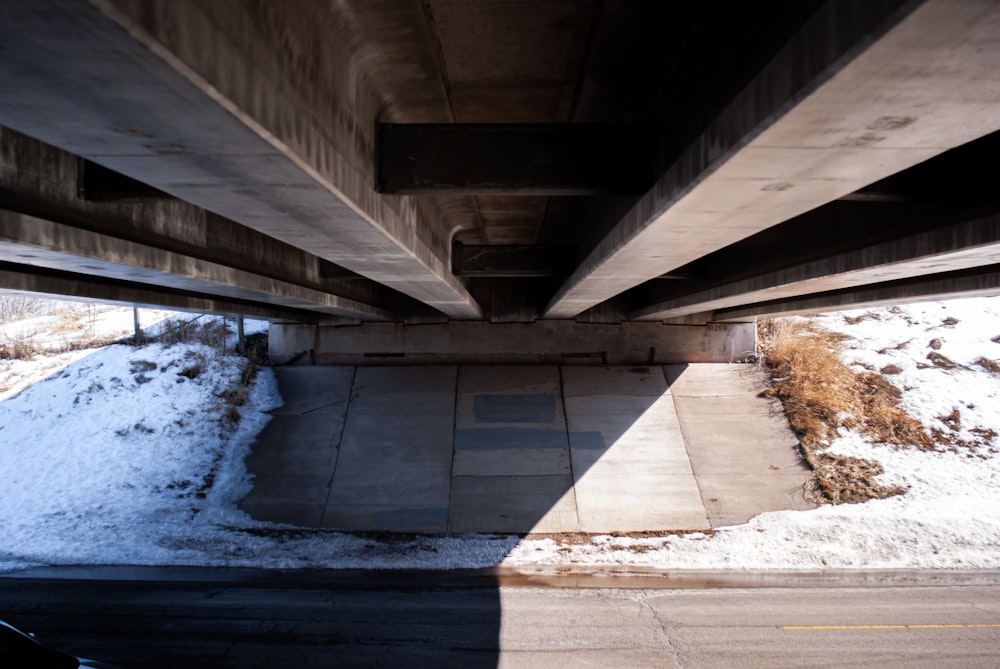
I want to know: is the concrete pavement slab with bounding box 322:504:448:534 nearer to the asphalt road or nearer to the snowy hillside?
the snowy hillside

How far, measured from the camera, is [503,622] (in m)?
10.0

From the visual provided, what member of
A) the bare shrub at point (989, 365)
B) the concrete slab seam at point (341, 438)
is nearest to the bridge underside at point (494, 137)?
the concrete slab seam at point (341, 438)

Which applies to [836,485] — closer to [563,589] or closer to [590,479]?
[590,479]

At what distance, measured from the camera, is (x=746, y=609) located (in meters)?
10.5

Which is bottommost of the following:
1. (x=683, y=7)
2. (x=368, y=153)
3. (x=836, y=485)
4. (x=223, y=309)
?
(x=836, y=485)

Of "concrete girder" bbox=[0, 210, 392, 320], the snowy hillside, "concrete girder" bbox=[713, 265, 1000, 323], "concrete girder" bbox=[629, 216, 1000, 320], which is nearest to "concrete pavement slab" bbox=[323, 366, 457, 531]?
the snowy hillside

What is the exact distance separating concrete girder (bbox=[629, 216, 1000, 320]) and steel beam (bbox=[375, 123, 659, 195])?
10.3 feet

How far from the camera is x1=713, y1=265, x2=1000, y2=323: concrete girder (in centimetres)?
829

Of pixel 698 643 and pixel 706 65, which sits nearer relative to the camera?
pixel 706 65

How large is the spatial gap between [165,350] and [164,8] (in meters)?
19.6

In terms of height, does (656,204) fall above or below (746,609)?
above

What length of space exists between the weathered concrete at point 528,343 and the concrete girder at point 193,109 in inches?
519

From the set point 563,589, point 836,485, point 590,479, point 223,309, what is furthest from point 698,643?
point 223,309

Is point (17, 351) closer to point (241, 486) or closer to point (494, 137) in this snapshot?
point (241, 486)
